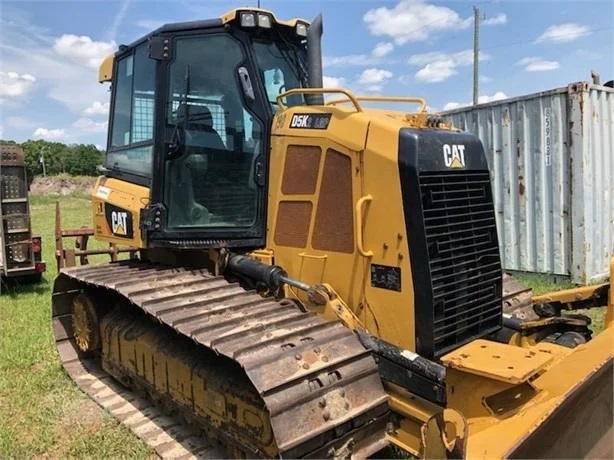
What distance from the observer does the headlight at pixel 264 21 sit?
4.17m

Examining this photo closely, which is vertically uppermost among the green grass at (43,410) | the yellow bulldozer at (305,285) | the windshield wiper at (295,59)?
the windshield wiper at (295,59)

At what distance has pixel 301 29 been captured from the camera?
14.8 feet

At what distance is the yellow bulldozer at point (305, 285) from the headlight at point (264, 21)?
0.02 m

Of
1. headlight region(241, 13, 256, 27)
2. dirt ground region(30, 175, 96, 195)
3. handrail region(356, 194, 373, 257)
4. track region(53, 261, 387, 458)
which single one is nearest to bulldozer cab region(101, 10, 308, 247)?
headlight region(241, 13, 256, 27)

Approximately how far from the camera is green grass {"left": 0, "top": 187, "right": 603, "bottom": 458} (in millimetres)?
4039

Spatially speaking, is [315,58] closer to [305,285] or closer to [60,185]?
[305,285]

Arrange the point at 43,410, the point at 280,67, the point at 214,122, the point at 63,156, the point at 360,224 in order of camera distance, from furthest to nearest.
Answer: the point at 63,156, the point at 43,410, the point at 280,67, the point at 214,122, the point at 360,224

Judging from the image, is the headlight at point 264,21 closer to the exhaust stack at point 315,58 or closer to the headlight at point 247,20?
the headlight at point 247,20

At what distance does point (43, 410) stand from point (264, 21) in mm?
3611

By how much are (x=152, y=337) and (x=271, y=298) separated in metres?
1.02

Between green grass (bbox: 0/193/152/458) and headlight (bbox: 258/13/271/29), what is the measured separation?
10.4ft

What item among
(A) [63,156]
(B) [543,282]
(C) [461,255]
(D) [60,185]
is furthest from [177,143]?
(A) [63,156]

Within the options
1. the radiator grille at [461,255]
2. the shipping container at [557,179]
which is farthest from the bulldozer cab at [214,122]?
the shipping container at [557,179]

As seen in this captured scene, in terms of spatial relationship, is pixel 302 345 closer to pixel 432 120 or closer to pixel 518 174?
pixel 432 120
